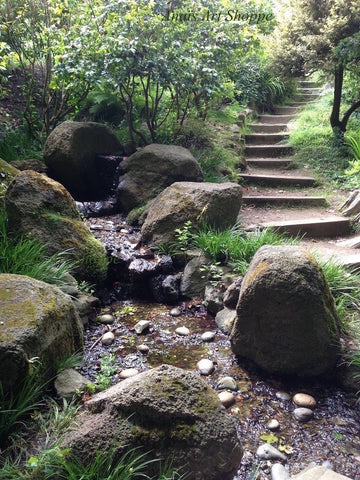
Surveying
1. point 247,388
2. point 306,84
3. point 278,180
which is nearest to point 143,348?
point 247,388

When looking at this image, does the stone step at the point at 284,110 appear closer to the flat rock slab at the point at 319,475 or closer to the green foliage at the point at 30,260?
the green foliage at the point at 30,260

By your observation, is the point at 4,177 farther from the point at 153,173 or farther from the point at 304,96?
the point at 304,96

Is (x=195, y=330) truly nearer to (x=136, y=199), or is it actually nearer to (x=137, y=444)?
(x=137, y=444)

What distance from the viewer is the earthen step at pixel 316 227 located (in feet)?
17.8

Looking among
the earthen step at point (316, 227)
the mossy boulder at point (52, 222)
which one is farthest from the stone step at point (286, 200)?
the mossy boulder at point (52, 222)

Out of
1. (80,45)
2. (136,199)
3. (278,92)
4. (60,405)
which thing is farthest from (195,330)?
(278,92)

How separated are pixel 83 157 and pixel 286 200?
3423 mm

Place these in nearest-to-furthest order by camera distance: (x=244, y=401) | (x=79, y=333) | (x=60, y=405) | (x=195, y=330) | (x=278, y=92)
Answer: (x=60, y=405)
(x=244, y=401)
(x=79, y=333)
(x=195, y=330)
(x=278, y=92)

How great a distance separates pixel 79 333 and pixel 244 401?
136cm

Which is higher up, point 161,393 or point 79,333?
point 161,393

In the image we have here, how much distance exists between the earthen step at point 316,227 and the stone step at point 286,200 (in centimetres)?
74

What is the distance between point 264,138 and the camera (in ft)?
30.7

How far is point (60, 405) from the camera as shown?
2.48 metres

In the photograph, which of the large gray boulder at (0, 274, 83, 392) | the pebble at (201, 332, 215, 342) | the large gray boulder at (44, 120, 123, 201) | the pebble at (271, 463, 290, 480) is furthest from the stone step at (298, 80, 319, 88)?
the pebble at (271, 463, 290, 480)
